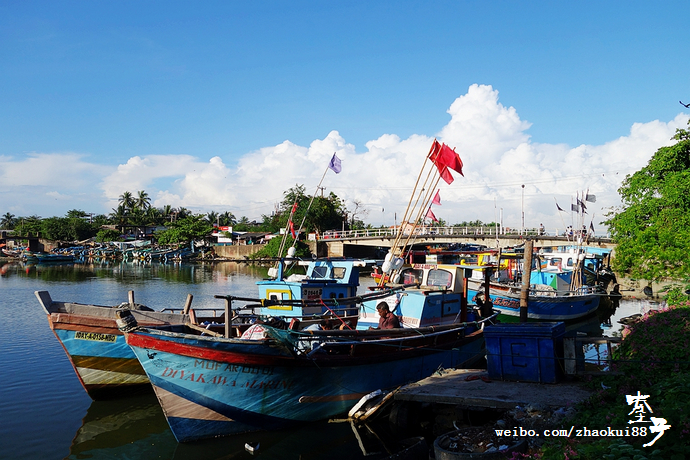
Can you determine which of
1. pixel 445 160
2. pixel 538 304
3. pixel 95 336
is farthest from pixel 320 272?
pixel 538 304

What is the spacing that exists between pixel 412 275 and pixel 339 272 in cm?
299

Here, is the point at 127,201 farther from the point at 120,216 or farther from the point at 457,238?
the point at 457,238

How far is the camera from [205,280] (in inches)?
1848

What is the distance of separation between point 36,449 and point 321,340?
620 centimetres

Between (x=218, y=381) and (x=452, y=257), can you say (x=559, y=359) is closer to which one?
(x=218, y=381)

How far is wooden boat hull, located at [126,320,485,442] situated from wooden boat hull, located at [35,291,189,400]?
9.74 ft

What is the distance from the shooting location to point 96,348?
11953 millimetres

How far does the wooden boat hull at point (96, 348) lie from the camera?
1177 centimetres

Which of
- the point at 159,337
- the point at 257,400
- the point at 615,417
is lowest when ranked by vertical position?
the point at 257,400

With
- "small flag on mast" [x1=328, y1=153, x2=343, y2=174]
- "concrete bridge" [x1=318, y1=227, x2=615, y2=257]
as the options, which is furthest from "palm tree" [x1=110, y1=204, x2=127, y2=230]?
"small flag on mast" [x1=328, y1=153, x2=343, y2=174]

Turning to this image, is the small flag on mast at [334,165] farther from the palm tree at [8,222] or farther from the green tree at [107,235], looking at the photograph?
the palm tree at [8,222]

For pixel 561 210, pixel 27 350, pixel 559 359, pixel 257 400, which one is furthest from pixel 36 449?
pixel 561 210

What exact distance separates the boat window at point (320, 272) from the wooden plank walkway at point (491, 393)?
9.72m

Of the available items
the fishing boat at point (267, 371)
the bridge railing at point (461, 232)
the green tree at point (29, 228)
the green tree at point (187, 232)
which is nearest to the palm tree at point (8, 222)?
the green tree at point (29, 228)
